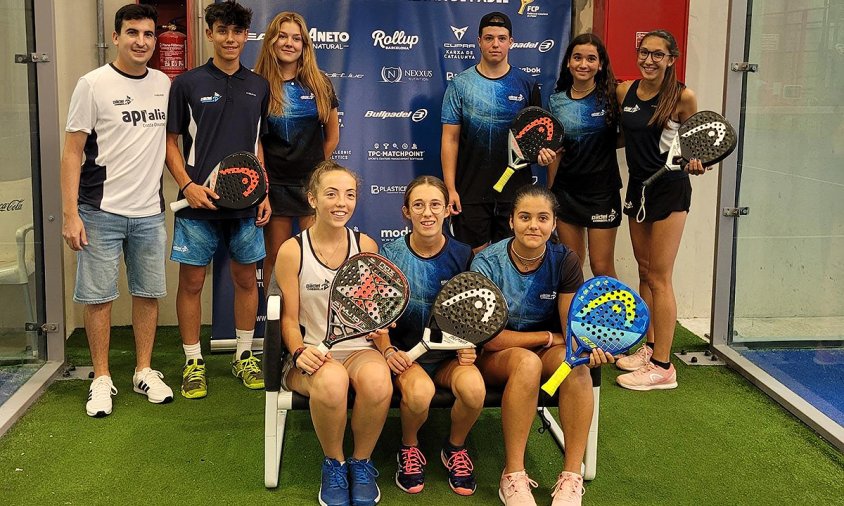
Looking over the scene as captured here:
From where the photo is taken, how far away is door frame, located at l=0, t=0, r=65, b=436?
412cm

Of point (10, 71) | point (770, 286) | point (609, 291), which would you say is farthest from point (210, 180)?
point (770, 286)

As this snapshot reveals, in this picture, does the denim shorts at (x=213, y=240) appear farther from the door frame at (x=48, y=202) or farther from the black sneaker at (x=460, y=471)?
the black sneaker at (x=460, y=471)

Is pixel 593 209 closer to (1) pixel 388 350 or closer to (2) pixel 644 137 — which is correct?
(2) pixel 644 137

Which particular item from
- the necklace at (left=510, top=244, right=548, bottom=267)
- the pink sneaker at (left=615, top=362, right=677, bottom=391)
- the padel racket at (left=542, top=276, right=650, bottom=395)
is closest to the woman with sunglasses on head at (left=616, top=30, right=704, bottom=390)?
the pink sneaker at (left=615, top=362, right=677, bottom=391)

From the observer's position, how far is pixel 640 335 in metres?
2.90

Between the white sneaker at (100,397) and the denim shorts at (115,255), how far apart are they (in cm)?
35

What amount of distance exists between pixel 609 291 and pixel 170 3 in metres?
2.94

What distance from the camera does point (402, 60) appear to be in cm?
474

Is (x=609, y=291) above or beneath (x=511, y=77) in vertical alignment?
beneath

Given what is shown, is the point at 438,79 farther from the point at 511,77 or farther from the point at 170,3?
the point at 170,3

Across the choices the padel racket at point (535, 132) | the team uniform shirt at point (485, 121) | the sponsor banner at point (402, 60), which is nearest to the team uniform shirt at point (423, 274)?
the padel racket at point (535, 132)

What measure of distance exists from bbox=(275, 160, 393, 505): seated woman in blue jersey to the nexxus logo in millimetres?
932

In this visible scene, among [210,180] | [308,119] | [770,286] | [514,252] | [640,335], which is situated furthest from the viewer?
[770,286]

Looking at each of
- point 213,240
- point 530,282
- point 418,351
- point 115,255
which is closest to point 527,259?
point 530,282
